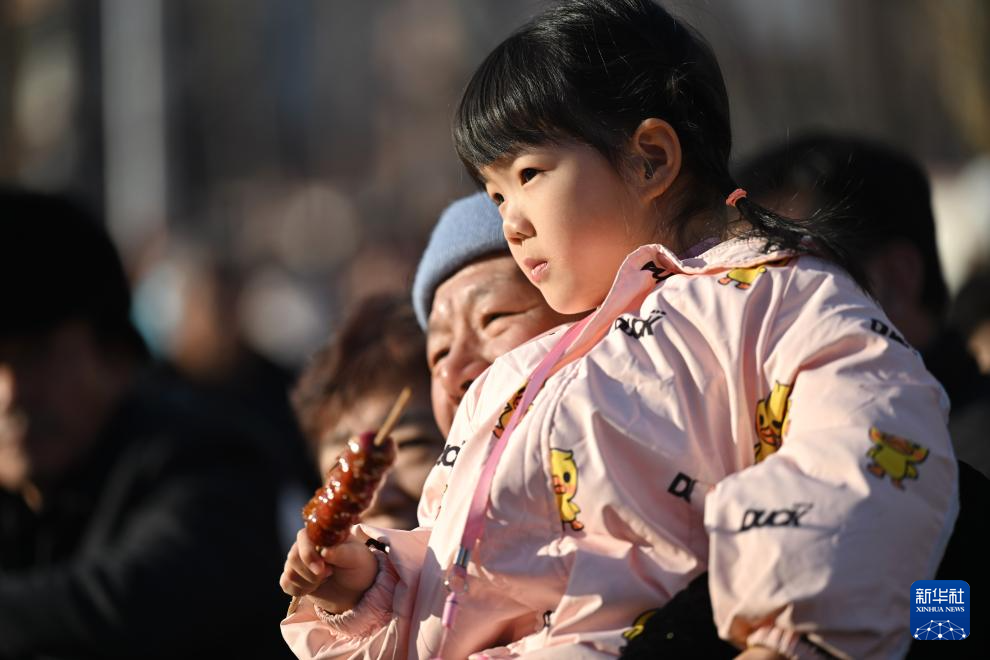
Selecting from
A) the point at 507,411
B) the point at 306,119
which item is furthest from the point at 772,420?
the point at 306,119

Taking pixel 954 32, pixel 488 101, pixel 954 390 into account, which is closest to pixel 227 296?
pixel 954 32

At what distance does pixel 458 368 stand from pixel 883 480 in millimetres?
→ 1160

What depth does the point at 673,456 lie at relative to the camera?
199 cm

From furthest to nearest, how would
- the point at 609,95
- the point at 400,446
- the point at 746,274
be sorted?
1. the point at 400,446
2. the point at 609,95
3. the point at 746,274

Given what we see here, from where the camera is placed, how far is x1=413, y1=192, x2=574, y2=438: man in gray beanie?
2.82 meters

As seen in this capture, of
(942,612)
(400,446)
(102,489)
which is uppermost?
(942,612)

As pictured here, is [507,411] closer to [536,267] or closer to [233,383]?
[536,267]

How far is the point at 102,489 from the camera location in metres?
4.34

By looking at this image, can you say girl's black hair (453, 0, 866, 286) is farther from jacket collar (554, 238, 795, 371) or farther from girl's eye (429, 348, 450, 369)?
girl's eye (429, 348, 450, 369)

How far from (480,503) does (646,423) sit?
0.95 feet

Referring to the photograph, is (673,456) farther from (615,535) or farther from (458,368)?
(458,368)

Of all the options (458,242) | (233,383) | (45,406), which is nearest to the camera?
(458,242)

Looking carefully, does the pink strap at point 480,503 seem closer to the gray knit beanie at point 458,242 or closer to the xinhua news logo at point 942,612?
the xinhua news logo at point 942,612

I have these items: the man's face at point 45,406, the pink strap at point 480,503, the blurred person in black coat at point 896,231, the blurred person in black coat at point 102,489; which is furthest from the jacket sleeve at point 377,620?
the man's face at point 45,406
